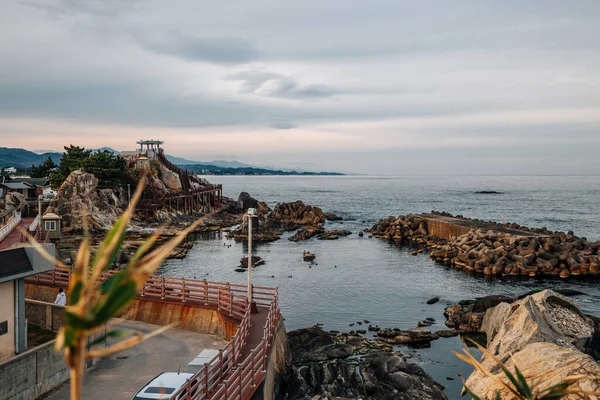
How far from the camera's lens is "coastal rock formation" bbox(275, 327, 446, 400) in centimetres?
1738

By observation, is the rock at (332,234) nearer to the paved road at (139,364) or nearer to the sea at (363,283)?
the sea at (363,283)

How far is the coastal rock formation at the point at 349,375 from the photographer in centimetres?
1738

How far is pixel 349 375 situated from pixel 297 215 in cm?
6461

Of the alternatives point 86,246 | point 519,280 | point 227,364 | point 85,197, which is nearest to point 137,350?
point 227,364

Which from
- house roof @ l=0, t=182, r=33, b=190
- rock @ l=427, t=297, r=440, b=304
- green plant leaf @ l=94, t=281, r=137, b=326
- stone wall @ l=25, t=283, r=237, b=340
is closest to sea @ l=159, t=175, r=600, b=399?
rock @ l=427, t=297, r=440, b=304

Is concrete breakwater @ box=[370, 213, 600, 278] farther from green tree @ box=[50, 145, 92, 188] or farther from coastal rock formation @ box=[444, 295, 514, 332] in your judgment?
green tree @ box=[50, 145, 92, 188]

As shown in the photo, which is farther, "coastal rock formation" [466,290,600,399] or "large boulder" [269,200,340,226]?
"large boulder" [269,200,340,226]

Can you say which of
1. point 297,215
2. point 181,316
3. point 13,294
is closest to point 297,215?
point 297,215

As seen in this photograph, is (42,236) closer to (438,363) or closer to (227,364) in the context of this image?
(227,364)

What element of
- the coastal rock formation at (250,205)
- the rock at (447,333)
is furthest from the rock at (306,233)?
the rock at (447,333)

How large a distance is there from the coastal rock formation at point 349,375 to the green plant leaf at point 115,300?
49.7 feet

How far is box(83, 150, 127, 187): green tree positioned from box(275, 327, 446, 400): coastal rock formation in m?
59.2

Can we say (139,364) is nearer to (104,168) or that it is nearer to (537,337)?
(537,337)

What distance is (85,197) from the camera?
63.9 metres
